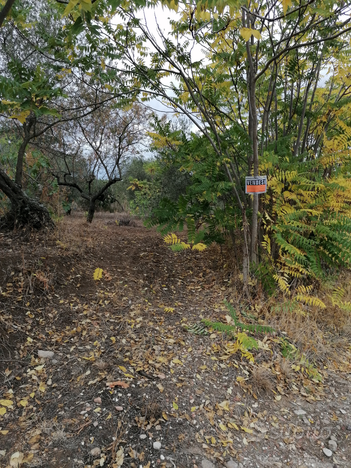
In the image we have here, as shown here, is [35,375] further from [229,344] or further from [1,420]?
[229,344]

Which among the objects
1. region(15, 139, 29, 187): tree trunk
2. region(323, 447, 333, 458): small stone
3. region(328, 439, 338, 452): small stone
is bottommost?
region(328, 439, 338, 452): small stone

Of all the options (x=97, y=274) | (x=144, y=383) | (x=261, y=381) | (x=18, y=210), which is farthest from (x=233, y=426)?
(x=18, y=210)

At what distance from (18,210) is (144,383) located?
10.8 feet

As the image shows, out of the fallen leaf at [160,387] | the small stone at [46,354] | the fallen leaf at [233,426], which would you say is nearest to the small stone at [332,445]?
the fallen leaf at [233,426]

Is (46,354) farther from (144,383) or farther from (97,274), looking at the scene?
(97,274)

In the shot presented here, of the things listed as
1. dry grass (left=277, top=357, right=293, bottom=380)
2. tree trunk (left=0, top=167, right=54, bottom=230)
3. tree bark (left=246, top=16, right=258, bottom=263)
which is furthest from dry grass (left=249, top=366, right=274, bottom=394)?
tree trunk (left=0, top=167, right=54, bottom=230)

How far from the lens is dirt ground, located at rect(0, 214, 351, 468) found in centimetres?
172

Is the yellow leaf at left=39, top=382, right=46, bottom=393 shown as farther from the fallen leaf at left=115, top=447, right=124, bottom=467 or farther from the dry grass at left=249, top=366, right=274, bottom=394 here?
the dry grass at left=249, top=366, right=274, bottom=394

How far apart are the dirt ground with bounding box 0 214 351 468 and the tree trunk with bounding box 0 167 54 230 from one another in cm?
80

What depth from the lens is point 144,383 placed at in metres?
2.13

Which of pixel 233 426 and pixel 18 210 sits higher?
pixel 18 210

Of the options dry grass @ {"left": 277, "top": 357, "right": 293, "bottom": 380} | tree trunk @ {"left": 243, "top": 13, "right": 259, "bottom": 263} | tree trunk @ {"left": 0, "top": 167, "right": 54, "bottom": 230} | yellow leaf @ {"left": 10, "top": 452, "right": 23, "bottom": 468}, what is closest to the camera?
yellow leaf @ {"left": 10, "top": 452, "right": 23, "bottom": 468}

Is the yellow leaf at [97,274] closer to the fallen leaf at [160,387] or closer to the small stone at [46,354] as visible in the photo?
the small stone at [46,354]

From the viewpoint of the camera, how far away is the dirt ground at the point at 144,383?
1718 millimetres
